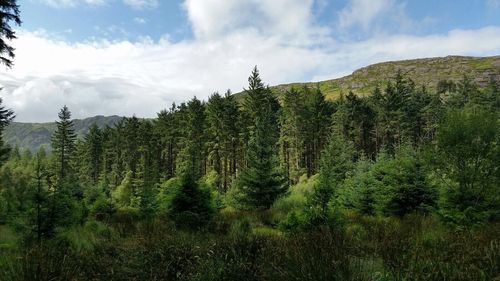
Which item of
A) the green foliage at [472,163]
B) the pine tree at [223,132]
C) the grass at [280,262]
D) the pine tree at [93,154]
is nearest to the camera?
the grass at [280,262]

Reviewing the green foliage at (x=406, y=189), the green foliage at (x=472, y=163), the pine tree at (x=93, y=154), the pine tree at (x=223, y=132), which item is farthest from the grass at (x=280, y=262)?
the pine tree at (x=93, y=154)

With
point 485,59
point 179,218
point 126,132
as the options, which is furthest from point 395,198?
point 485,59

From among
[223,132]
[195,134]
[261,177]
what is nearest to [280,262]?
[261,177]

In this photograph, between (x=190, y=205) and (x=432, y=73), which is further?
(x=432, y=73)

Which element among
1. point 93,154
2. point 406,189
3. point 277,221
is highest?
point 93,154

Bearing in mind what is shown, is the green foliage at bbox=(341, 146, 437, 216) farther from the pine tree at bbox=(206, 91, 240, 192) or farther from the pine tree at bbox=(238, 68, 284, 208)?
the pine tree at bbox=(206, 91, 240, 192)

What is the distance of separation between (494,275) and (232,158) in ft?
141

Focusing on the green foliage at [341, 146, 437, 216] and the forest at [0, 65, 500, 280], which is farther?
the green foliage at [341, 146, 437, 216]

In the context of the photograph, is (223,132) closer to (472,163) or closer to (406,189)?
(406,189)

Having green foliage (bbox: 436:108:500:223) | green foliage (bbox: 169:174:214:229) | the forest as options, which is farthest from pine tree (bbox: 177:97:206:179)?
green foliage (bbox: 436:108:500:223)

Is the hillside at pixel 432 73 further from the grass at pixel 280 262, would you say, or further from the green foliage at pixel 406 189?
the grass at pixel 280 262

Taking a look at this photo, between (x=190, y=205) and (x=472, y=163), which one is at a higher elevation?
(x=472, y=163)

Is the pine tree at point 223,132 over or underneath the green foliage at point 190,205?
over

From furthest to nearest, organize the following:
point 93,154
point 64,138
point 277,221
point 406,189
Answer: point 93,154 → point 64,138 → point 277,221 → point 406,189
